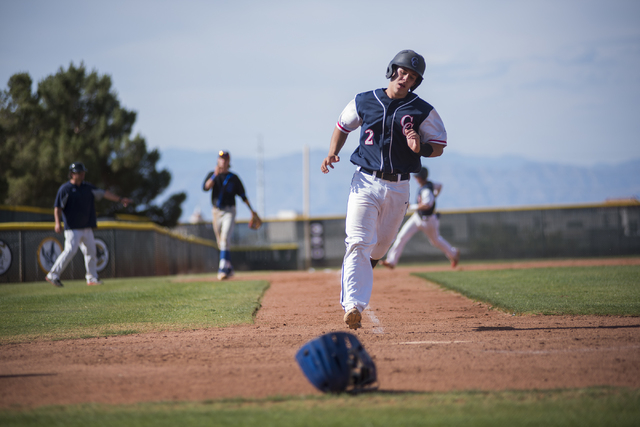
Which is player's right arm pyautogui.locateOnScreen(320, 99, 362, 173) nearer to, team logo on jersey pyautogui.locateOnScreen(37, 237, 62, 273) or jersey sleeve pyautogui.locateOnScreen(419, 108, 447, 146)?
jersey sleeve pyautogui.locateOnScreen(419, 108, 447, 146)

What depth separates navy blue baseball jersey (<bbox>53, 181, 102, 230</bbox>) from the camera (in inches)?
424

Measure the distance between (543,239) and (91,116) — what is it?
25.2 meters

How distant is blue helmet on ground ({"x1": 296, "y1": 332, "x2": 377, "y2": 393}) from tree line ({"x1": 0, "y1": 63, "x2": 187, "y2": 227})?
2663 cm

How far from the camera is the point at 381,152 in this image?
5.40 metres

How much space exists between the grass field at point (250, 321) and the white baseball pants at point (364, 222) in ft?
4.98

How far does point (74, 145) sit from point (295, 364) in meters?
28.7

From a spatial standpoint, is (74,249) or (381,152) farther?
(74,249)

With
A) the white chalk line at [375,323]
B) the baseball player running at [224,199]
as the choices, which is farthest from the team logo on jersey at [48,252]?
the white chalk line at [375,323]

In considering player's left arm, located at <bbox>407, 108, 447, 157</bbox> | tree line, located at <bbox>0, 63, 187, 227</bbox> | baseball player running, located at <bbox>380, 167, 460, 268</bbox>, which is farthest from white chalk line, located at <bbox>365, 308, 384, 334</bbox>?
tree line, located at <bbox>0, 63, 187, 227</bbox>

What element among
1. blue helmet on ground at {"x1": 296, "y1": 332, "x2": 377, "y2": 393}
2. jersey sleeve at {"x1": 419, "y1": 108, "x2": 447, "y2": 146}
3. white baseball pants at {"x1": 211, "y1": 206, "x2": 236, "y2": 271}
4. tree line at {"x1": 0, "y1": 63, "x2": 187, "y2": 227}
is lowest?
blue helmet on ground at {"x1": 296, "y1": 332, "x2": 377, "y2": 393}

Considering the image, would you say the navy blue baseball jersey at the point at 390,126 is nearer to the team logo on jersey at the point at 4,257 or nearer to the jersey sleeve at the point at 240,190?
the jersey sleeve at the point at 240,190

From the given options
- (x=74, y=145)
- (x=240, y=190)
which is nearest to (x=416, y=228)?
(x=240, y=190)


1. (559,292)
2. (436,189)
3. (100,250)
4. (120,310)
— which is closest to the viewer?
(120,310)

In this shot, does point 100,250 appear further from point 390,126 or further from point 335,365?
point 335,365
